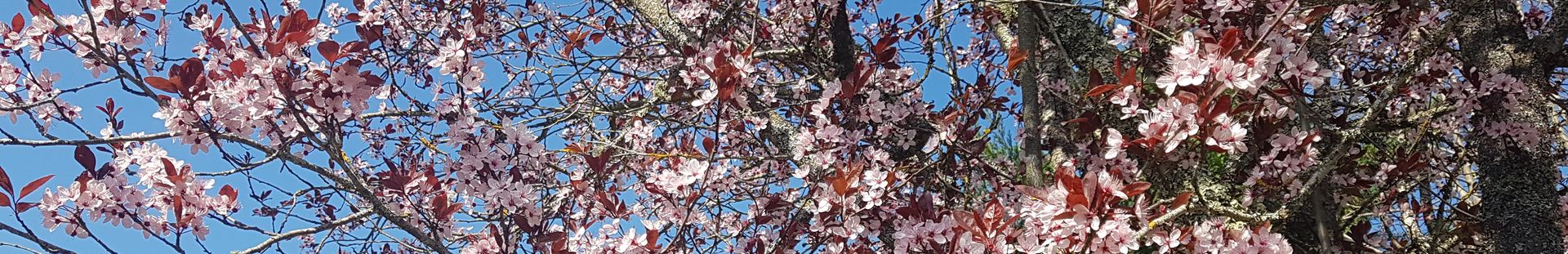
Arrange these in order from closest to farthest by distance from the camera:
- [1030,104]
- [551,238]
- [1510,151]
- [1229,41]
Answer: [1229,41] → [551,238] → [1510,151] → [1030,104]

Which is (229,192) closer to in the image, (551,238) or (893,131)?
(551,238)

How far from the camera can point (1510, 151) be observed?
2.28 meters

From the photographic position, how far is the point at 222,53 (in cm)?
185

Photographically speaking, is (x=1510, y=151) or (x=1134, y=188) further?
(x=1510, y=151)

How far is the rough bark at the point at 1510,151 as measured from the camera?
2.23 meters

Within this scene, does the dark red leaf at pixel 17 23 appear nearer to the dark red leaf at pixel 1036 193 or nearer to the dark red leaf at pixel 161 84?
the dark red leaf at pixel 161 84

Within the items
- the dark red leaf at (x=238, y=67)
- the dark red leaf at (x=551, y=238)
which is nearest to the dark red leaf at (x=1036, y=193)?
the dark red leaf at (x=551, y=238)

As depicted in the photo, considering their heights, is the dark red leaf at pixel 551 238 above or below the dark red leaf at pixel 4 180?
below

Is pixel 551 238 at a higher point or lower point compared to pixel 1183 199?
higher

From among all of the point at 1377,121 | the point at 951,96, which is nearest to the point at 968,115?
the point at 951,96

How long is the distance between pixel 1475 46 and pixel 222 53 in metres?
3.09

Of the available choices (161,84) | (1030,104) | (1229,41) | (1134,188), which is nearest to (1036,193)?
(1134,188)

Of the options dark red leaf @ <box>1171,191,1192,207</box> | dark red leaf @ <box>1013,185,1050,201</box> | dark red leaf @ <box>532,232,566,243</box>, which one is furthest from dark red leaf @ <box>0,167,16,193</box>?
dark red leaf @ <box>1171,191,1192,207</box>

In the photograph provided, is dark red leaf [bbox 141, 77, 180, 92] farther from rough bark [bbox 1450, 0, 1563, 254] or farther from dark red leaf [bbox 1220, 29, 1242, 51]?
rough bark [bbox 1450, 0, 1563, 254]
